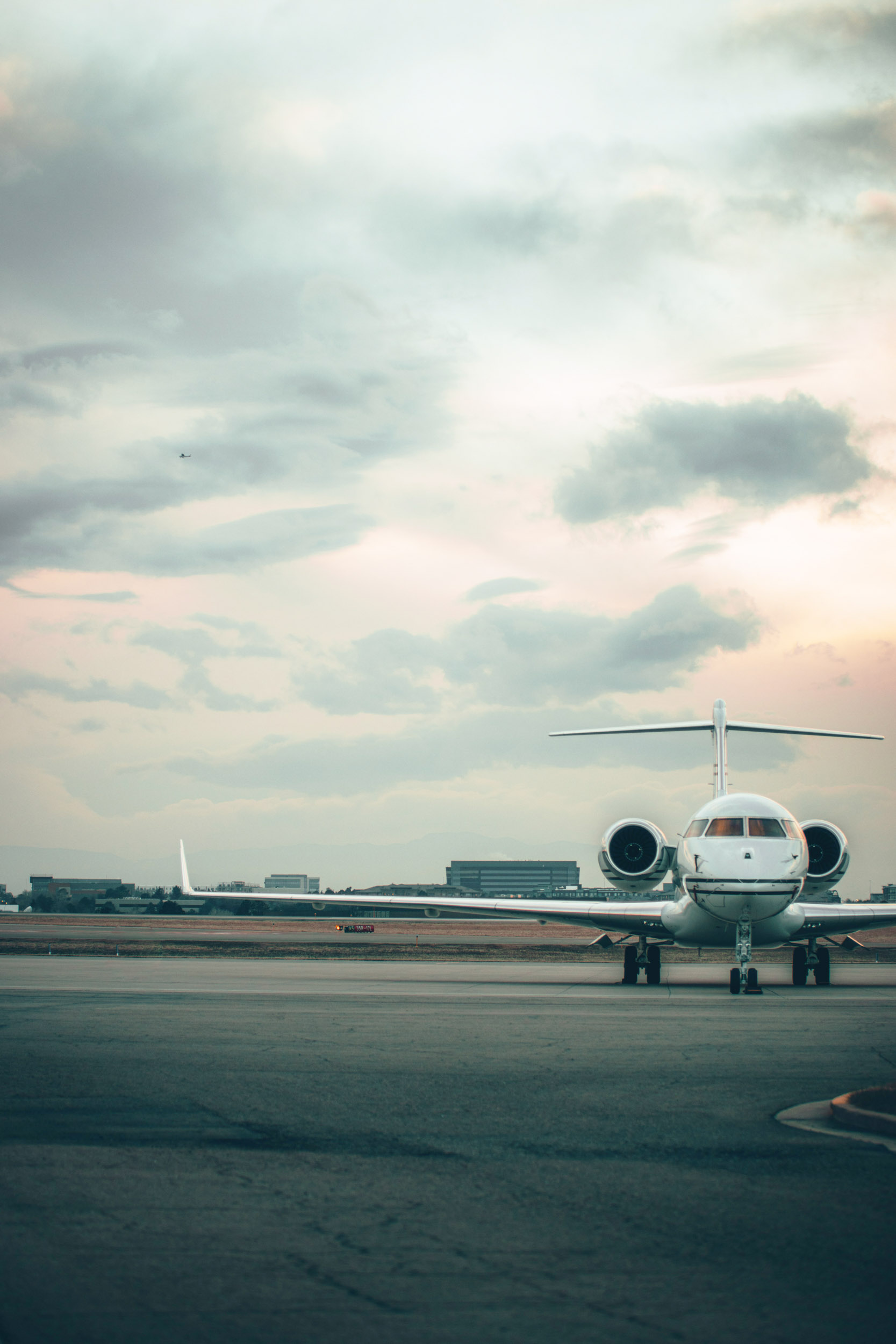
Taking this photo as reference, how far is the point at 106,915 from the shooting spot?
359 feet

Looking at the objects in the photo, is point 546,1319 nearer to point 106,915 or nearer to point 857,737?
point 857,737

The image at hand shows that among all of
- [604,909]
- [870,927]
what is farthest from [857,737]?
[604,909]

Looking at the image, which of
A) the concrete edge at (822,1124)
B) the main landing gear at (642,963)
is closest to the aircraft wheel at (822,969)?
the main landing gear at (642,963)

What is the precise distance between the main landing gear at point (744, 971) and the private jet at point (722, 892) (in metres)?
0.02

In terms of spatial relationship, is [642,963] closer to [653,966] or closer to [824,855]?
[653,966]

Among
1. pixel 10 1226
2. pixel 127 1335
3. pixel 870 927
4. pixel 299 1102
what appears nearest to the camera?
pixel 127 1335

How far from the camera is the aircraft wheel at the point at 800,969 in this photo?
2586 cm

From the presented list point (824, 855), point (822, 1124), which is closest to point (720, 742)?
point (824, 855)

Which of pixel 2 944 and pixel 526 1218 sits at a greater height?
pixel 526 1218

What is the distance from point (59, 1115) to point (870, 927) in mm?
21477

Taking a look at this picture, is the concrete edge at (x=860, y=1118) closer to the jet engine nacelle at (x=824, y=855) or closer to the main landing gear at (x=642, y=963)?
the main landing gear at (x=642, y=963)

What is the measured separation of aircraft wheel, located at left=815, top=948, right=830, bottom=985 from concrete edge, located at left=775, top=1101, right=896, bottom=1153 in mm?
17630

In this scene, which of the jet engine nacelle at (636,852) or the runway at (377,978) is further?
the jet engine nacelle at (636,852)

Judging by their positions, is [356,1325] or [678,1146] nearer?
[356,1325]
